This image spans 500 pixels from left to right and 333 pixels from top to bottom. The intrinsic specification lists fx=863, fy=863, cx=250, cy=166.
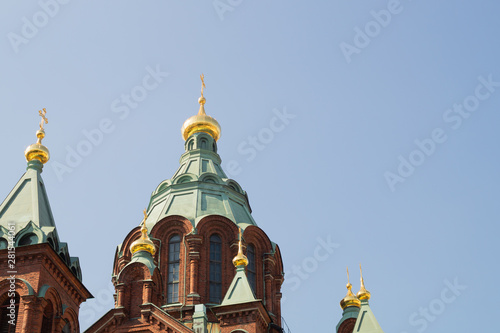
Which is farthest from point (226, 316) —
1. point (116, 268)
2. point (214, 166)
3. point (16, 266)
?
point (214, 166)

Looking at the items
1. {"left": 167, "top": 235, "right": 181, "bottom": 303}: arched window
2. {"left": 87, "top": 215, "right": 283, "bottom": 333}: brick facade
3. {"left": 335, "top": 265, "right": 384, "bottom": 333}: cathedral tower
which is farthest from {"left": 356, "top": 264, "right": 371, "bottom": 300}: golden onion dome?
{"left": 167, "top": 235, "right": 181, "bottom": 303}: arched window

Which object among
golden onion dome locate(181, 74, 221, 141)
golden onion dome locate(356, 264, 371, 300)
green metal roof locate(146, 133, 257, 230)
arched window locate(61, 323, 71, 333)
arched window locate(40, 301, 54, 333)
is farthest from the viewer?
golden onion dome locate(181, 74, 221, 141)

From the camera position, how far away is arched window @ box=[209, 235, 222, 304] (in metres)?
36.1

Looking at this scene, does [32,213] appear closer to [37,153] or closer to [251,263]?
[37,153]

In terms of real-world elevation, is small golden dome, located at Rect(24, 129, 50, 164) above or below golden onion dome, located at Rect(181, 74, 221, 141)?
below

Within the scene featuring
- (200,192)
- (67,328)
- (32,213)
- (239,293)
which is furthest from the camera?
(200,192)

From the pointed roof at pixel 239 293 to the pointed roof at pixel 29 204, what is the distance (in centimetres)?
679

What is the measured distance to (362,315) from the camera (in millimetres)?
32250

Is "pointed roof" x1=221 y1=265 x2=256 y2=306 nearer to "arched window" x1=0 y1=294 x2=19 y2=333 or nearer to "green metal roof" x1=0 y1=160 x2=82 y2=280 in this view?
"green metal roof" x1=0 y1=160 x2=82 y2=280

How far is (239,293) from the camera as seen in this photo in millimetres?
31297

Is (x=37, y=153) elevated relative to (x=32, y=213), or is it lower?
elevated

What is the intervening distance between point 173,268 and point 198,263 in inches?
49.4

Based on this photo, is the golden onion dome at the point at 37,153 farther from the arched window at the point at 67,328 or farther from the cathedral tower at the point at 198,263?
the arched window at the point at 67,328

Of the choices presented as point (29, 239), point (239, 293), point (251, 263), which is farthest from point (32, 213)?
point (251, 263)
